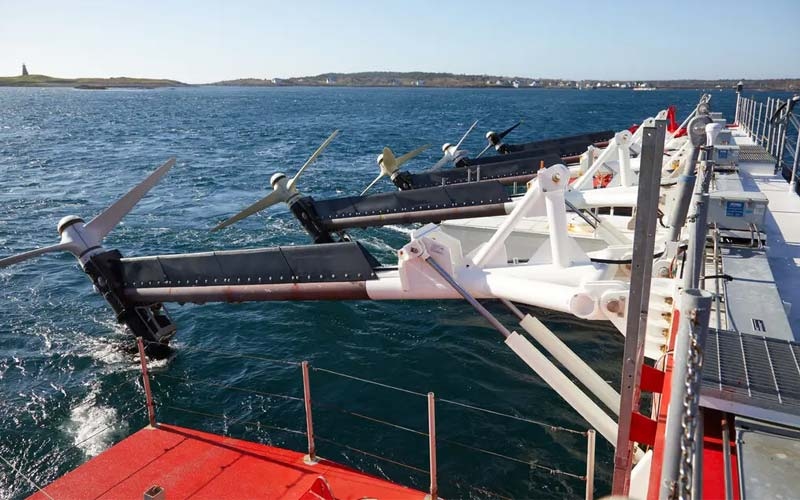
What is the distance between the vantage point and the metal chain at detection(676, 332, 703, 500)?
102 inches

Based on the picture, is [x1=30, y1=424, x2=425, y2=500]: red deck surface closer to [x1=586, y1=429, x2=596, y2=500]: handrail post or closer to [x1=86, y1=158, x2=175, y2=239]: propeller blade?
[x1=586, y1=429, x2=596, y2=500]: handrail post

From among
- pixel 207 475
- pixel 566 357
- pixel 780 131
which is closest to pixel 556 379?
pixel 566 357

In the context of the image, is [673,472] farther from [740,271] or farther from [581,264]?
[740,271]

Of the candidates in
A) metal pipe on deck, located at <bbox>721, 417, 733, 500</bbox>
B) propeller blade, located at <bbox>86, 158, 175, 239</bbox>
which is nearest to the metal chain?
metal pipe on deck, located at <bbox>721, 417, 733, 500</bbox>

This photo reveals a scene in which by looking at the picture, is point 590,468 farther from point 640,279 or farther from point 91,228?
point 91,228

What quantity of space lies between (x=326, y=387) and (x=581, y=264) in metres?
8.51

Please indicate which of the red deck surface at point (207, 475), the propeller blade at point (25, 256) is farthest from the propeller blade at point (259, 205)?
the red deck surface at point (207, 475)

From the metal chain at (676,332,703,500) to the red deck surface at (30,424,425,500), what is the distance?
5998 millimetres

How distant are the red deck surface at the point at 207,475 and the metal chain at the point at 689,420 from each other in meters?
6.00

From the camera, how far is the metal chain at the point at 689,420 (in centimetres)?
259

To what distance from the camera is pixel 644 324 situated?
5262 millimetres

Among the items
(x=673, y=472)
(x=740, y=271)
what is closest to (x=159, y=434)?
(x=673, y=472)

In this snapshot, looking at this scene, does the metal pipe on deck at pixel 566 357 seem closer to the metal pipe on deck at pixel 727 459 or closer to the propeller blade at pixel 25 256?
the metal pipe on deck at pixel 727 459

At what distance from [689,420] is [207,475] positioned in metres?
7.81
